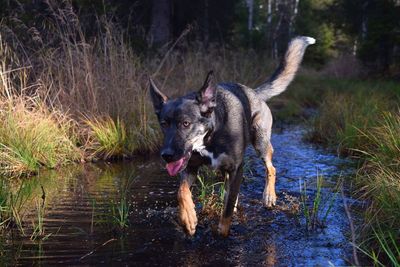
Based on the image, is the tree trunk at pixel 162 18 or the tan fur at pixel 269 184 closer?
the tan fur at pixel 269 184

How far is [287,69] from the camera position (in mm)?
6820

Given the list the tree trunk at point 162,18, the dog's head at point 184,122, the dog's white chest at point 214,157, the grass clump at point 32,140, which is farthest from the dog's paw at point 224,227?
the tree trunk at point 162,18

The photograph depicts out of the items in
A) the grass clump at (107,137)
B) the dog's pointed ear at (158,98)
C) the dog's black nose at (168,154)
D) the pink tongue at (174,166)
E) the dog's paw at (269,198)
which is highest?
the dog's pointed ear at (158,98)

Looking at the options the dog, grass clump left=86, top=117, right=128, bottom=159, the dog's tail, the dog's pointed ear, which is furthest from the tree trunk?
the dog's pointed ear

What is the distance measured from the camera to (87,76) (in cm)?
854

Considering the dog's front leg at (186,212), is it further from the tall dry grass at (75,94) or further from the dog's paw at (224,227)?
the tall dry grass at (75,94)

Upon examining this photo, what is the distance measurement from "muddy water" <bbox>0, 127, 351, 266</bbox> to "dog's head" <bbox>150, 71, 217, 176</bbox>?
32.8 inches

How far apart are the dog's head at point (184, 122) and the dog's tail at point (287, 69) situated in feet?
7.62

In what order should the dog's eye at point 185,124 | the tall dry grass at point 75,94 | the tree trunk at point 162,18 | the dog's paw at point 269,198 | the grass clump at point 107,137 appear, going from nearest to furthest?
the dog's eye at point 185,124
the dog's paw at point 269,198
the tall dry grass at point 75,94
the grass clump at point 107,137
the tree trunk at point 162,18

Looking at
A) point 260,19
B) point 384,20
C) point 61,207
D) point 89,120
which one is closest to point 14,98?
point 89,120

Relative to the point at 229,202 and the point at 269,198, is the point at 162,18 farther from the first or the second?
the point at 229,202

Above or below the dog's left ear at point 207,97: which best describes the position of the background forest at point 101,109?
below

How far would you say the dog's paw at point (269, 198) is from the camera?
5.61m

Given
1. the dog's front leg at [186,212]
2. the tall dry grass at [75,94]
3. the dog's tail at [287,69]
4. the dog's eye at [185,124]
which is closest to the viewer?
the dog's eye at [185,124]
